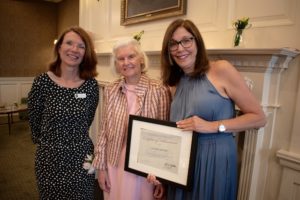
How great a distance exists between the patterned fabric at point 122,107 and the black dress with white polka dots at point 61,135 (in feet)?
0.67

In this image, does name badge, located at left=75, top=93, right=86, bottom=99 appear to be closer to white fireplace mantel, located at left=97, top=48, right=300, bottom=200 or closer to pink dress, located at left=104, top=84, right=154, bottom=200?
pink dress, located at left=104, top=84, right=154, bottom=200

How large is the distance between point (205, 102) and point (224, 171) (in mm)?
346

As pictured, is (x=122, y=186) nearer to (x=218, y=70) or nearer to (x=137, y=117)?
→ (x=137, y=117)

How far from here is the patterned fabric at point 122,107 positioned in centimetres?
139

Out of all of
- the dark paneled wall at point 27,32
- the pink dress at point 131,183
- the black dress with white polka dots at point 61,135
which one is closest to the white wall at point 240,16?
the pink dress at point 131,183

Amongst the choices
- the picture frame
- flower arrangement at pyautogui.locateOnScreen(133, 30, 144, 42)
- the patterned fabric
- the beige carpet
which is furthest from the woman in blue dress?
the beige carpet

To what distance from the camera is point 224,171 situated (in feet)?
3.92

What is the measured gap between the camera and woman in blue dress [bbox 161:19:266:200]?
1138mm

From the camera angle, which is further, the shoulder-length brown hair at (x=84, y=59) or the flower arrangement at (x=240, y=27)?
the shoulder-length brown hair at (x=84, y=59)

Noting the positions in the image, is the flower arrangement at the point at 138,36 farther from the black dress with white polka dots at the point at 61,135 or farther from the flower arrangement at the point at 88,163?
the flower arrangement at the point at 88,163

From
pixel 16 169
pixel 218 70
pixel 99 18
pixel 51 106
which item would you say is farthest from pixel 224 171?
pixel 16 169

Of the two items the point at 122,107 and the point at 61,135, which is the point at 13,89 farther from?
the point at 122,107

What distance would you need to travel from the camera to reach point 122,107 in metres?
1.43

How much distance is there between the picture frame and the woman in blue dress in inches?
39.4
